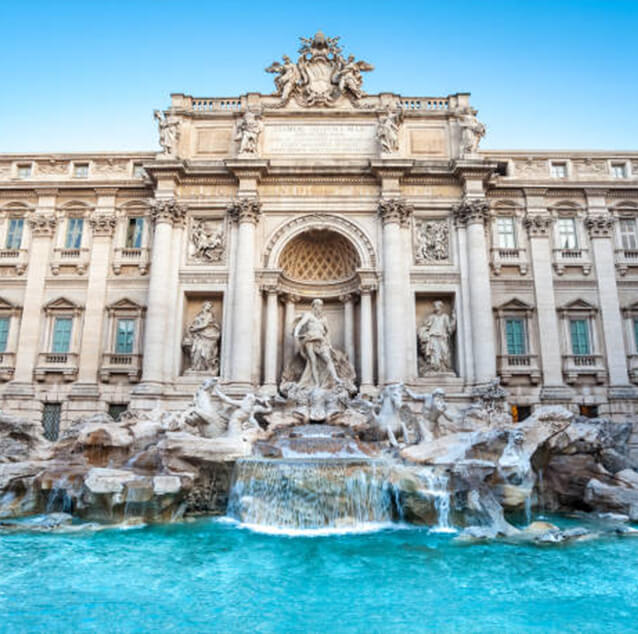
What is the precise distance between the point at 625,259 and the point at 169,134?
19.8 meters

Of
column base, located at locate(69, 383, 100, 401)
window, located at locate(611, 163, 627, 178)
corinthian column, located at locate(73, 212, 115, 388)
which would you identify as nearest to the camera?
column base, located at locate(69, 383, 100, 401)

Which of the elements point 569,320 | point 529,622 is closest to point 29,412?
point 529,622

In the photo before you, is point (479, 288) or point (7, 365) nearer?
point (479, 288)

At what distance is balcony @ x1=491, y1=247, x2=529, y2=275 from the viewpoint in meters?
20.1

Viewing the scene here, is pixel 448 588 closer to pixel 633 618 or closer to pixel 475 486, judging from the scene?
pixel 633 618

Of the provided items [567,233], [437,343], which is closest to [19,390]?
[437,343]

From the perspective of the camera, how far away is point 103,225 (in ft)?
67.6

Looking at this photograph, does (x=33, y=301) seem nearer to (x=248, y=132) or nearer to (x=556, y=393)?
(x=248, y=132)

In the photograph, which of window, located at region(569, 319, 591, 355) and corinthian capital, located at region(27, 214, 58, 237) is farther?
corinthian capital, located at region(27, 214, 58, 237)

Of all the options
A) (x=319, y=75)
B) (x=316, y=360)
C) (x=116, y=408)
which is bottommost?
(x=116, y=408)

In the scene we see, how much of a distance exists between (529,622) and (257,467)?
264 inches

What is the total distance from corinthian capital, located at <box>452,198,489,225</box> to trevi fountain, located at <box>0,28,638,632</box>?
0.28 feet

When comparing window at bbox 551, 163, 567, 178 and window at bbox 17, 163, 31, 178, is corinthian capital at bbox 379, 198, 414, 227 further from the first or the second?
window at bbox 17, 163, 31, 178

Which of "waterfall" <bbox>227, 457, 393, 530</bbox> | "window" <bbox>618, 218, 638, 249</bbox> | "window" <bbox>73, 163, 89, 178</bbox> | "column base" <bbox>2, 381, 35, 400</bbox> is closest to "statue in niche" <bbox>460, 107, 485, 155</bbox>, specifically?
"window" <bbox>618, 218, 638, 249</bbox>
